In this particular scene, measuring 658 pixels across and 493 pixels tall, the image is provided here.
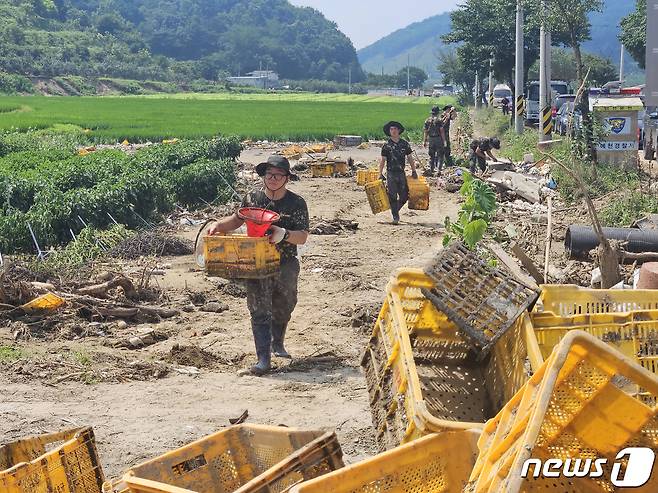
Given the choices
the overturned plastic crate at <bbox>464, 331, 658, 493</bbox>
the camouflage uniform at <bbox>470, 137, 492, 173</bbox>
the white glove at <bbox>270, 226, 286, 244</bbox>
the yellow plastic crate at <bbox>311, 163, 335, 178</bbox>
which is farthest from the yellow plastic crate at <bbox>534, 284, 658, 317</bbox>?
the yellow plastic crate at <bbox>311, 163, 335, 178</bbox>

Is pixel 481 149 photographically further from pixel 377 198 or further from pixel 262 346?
pixel 262 346

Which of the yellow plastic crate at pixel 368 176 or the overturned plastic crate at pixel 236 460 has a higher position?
the yellow plastic crate at pixel 368 176

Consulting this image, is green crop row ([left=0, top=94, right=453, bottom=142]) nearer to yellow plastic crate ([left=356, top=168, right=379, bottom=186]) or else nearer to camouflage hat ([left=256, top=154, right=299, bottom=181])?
yellow plastic crate ([left=356, top=168, right=379, bottom=186])

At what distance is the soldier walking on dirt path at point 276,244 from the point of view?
766cm

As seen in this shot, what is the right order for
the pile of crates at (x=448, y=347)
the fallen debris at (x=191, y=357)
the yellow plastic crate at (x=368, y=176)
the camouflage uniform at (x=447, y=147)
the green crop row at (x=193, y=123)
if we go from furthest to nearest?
the green crop row at (x=193, y=123) < the camouflage uniform at (x=447, y=147) < the yellow plastic crate at (x=368, y=176) < the fallen debris at (x=191, y=357) < the pile of crates at (x=448, y=347)

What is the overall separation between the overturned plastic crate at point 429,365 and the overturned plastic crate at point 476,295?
0.09 meters

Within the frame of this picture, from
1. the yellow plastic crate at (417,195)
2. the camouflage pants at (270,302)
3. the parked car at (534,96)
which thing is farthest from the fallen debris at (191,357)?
the parked car at (534,96)

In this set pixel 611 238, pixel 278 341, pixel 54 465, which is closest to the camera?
pixel 54 465

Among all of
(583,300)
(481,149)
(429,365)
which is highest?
(481,149)

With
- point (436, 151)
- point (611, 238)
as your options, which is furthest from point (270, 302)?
point (436, 151)

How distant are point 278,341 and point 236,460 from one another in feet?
11.3

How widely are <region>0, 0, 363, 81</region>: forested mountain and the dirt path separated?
98.9m

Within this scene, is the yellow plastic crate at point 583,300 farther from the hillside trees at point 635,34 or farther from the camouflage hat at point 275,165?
the hillside trees at point 635,34

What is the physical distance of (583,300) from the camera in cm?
568
